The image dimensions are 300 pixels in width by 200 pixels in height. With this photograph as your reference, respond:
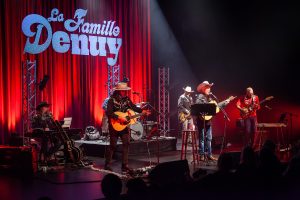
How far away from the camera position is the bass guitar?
34.1 ft

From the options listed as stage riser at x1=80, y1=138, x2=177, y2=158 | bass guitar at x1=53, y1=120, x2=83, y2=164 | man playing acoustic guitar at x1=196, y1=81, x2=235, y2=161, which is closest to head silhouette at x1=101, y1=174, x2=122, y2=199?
man playing acoustic guitar at x1=196, y1=81, x2=235, y2=161

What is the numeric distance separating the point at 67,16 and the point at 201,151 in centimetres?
759

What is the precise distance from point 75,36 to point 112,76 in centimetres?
212

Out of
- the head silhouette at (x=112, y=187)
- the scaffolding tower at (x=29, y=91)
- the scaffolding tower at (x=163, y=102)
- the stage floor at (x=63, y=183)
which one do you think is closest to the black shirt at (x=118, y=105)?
the stage floor at (x=63, y=183)

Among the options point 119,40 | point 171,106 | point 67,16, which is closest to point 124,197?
point 67,16

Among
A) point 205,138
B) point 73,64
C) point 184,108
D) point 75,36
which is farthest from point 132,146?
point 75,36

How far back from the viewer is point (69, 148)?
1044cm

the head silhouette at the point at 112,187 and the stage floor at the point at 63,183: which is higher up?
the head silhouette at the point at 112,187

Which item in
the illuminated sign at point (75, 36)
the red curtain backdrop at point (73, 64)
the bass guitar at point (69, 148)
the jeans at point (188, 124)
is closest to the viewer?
the bass guitar at point (69, 148)

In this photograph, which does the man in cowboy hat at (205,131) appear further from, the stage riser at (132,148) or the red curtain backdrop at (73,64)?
the red curtain backdrop at (73,64)

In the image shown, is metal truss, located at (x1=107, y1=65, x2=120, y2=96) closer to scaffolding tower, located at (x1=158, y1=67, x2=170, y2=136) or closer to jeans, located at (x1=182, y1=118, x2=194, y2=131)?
scaffolding tower, located at (x1=158, y1=67, x2=170, y2=136)

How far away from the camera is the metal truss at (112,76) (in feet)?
51.6

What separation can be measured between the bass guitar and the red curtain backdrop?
353 centimetres

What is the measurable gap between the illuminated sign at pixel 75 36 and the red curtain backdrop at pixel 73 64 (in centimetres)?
17
